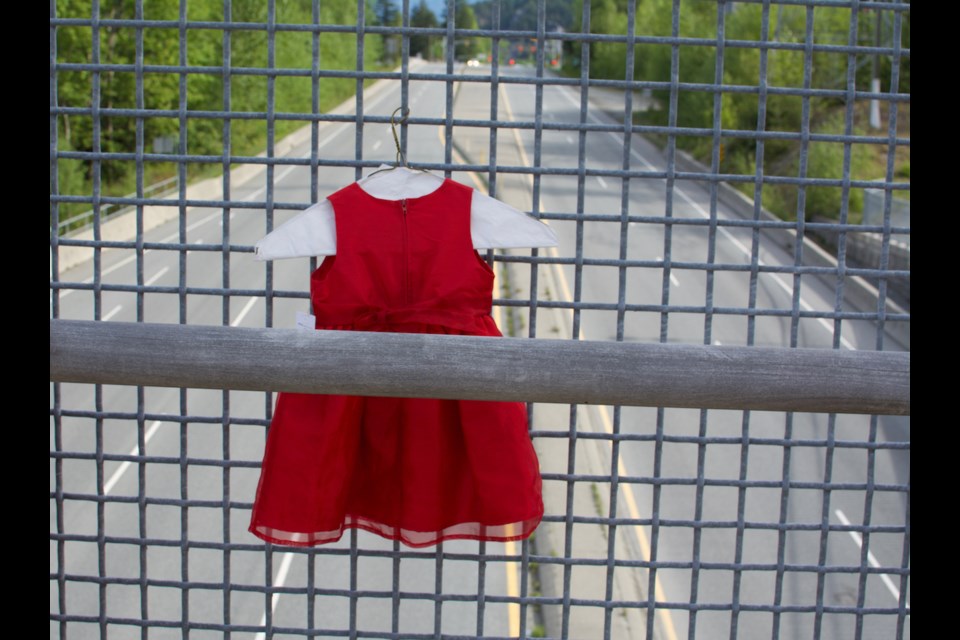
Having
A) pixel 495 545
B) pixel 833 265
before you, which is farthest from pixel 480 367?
pixel 833 265

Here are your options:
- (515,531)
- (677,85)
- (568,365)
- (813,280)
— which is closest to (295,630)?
(515,531)

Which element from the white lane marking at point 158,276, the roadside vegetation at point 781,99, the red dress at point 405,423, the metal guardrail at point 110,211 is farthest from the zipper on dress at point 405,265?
the roadside vegetation at point 781,99

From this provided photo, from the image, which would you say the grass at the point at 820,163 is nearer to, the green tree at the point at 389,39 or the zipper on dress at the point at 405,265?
the green tree at the point at 389,39

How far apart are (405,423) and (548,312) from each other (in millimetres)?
11756

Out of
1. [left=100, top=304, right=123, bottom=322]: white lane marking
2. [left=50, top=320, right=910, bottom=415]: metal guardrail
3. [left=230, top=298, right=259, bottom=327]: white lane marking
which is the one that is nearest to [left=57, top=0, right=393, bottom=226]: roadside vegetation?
[left=100, top=304, right=123, bottom=322]: white lane marking

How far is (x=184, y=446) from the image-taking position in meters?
2.43

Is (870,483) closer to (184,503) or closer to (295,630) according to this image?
(295,630)

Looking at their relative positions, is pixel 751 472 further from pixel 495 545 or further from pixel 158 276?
pixel 158 276

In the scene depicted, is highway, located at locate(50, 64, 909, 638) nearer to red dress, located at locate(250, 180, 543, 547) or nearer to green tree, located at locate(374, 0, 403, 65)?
red dress, located at locate(250, 180, 543, 547)

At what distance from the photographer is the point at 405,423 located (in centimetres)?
223

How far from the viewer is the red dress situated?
85.6 inches
